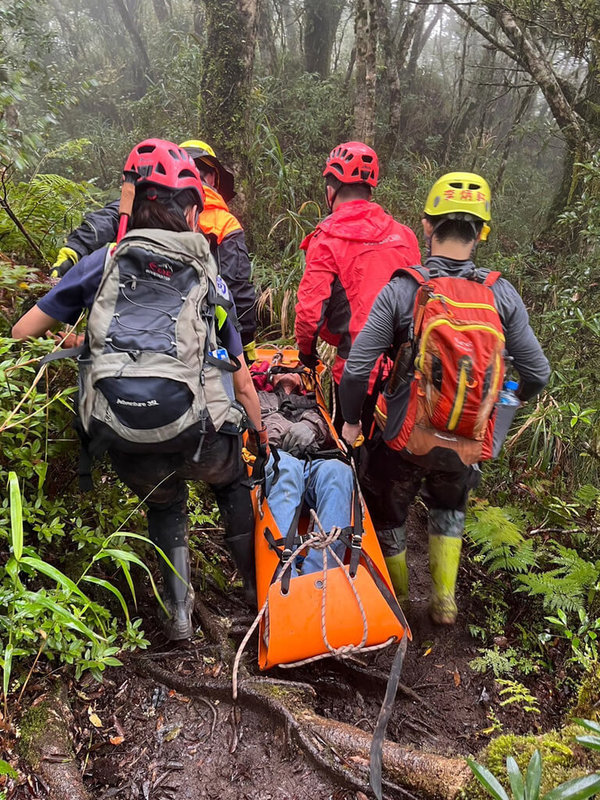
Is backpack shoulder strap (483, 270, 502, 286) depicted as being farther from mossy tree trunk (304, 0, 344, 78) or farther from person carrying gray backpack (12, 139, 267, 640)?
mossy tree trunk (304, 0, 344, 78)

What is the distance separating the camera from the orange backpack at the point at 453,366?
8.29ft

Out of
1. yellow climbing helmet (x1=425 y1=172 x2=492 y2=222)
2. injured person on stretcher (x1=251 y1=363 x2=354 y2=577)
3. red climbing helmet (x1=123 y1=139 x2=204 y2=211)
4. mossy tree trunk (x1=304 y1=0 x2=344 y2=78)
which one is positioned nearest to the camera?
red climbing helmet (x1=123 y1=139 x2=204 y2=211)

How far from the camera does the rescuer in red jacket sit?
3.73m

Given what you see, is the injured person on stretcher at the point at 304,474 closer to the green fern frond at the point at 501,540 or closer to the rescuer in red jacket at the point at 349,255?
the rescuer in red jacket at the point at 349,255

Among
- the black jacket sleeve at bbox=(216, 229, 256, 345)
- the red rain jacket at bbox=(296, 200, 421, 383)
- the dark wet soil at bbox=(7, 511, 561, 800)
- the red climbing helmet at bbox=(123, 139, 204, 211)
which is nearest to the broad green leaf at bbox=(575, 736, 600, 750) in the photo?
the dark wet soil at bbox=(7, 511, 561, 800)

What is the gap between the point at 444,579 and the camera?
3.19 m

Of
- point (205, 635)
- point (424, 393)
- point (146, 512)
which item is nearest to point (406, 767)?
point (205, 635)

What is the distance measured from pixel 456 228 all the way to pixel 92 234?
85.6 inches

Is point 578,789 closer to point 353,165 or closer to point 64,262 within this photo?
point 64,262

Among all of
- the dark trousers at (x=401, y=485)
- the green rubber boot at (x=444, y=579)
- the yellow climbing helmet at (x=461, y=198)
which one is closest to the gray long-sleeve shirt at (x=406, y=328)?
the yellow climbing helmet at (x=461, y=198)

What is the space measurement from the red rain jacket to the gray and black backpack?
152cm

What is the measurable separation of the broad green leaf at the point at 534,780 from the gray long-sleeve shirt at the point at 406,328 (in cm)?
180

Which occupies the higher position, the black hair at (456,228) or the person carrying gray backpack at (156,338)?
the black hair at (456,228)

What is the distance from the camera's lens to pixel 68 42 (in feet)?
48.9
